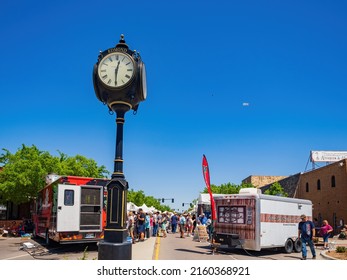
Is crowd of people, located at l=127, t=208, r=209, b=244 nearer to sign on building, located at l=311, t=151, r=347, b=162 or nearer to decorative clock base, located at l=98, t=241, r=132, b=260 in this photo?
decorative clock base, located at l=98, t=241, r=132, b=260

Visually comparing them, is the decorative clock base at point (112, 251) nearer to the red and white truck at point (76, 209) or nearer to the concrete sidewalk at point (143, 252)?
the concrete sidewalk at point (143, 252)

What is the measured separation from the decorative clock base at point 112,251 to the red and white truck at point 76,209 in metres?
7.93

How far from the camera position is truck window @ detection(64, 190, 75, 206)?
48.1ft

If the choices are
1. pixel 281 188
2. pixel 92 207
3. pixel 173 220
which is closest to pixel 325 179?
pixel 281 188

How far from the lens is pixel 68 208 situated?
47.9 ft

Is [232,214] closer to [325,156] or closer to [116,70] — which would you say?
[116,70]

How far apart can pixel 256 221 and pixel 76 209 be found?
23.3 feet

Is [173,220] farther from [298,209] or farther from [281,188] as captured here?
[281,188]

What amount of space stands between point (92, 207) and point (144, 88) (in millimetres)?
8551

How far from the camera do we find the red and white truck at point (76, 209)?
14.5 m

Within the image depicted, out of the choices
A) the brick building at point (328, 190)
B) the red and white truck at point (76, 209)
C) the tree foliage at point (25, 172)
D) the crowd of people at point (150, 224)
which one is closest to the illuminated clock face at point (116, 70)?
the red and white truck at point (76, 209)

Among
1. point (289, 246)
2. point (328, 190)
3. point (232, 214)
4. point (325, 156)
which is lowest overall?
point (289, 246)

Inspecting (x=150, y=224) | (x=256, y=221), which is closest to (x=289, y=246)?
(x=256, y=221)

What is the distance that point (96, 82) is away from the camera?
7988 millimetres
